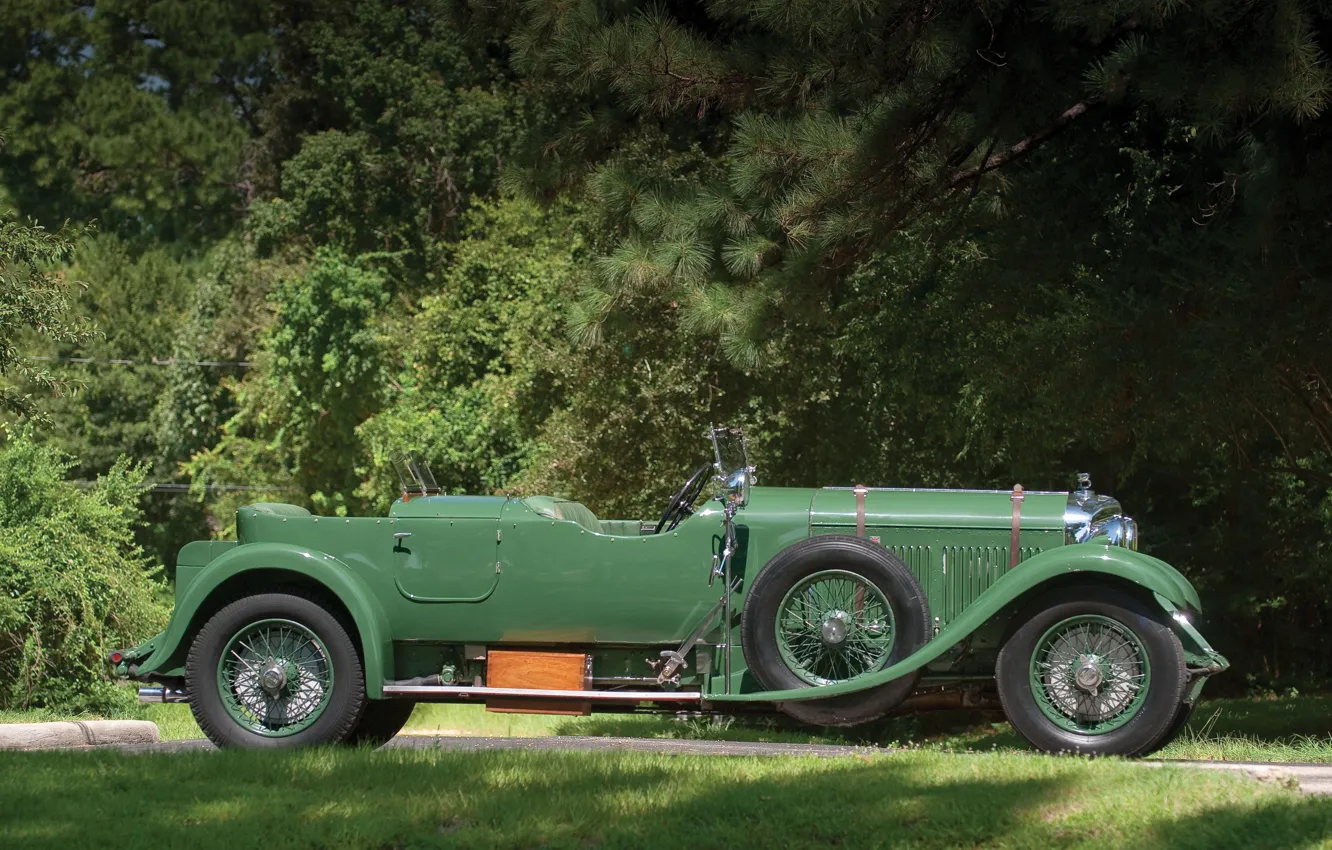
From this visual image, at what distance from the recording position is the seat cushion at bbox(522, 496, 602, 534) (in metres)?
8.30

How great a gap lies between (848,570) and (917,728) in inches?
534

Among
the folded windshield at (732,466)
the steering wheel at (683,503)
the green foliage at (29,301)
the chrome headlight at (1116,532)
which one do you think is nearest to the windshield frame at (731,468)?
the folded windshield at (732,466)

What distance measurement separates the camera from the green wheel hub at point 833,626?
777 centimetres

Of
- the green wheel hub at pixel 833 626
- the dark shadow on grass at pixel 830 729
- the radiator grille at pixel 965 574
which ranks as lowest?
the dark shadow on grass at pixel 830 729

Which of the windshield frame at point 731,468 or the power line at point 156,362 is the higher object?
the power line at point 156,362

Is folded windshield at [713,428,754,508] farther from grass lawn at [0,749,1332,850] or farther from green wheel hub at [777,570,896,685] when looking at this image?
grass lawn at [0,749,1332,850]

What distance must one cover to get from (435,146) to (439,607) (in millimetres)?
26339

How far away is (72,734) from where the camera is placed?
9219 millimetres

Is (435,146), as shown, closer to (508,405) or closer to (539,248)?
(539,248)

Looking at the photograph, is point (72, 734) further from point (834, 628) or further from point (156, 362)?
point (156, 362)

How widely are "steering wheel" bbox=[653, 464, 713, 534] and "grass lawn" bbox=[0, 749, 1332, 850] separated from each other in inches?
77.6

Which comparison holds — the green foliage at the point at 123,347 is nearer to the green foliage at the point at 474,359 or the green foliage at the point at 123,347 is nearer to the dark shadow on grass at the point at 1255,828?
the green foliage at the point at 474,359

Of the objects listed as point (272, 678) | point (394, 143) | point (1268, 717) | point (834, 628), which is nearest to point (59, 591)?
point (272, 678)

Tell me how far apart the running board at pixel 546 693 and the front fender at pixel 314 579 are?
0.55ft
